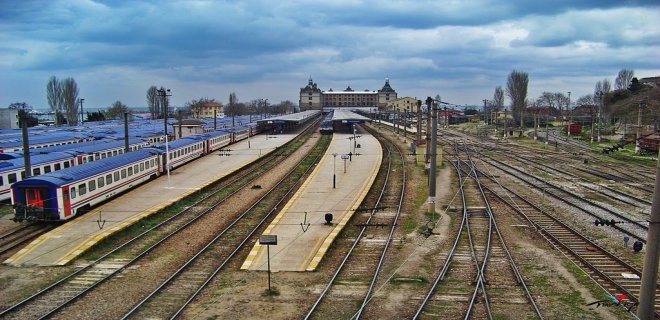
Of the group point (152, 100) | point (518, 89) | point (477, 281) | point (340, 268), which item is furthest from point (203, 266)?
point (152, 100)

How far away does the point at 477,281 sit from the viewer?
14.4 metres

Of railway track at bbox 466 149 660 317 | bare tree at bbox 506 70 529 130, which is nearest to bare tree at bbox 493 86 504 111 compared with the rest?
bare tree at bbox 506 70 529 130

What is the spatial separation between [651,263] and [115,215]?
20.7 m

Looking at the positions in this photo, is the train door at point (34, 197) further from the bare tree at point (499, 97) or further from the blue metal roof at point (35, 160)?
the bare tree at point (499, 97)

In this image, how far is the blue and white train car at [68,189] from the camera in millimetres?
21547

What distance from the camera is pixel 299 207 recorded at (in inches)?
967

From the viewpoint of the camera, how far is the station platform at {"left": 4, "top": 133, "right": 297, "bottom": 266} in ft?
57.2

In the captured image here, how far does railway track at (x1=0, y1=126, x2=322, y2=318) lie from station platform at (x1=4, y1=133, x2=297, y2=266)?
1.09 meters

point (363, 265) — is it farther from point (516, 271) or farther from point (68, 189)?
point (68, 189)

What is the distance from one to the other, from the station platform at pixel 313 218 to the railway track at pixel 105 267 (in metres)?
A: 3.98

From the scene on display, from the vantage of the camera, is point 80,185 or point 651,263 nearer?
point 651,263

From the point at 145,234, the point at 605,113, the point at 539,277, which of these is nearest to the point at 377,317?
the point at 539,277

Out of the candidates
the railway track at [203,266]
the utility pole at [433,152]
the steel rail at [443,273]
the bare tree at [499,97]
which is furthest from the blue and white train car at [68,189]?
the bare tree at [499,97]

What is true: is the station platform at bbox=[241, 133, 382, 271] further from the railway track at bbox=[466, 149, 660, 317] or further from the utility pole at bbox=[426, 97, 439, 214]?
the railway track at bbox=[466, 149, 660, 317]
